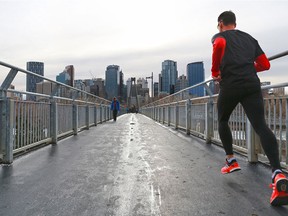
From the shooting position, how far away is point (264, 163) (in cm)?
368

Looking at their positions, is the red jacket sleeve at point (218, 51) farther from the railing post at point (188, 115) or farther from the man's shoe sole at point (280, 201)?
the railing post at point (188, 115)

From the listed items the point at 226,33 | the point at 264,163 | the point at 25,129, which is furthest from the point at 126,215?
the point at 25,129

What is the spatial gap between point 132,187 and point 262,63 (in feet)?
6.45

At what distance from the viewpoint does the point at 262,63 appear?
2.69m

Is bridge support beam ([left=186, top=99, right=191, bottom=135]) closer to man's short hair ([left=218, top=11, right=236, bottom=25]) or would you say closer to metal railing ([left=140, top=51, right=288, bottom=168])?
metal railing ([left=140, top=51, right=288, bottom=168])

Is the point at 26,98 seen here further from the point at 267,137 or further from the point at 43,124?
the point at 267,137

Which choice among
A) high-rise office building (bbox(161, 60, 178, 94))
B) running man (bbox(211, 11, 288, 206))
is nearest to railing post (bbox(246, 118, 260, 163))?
running man (bbox(211, 11, 288, 206))

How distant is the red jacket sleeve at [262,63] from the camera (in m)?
2.67

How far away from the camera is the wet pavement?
2.06 meters

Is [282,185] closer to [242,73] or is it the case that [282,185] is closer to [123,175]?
[242,73]

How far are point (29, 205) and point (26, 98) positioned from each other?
3.06 meters

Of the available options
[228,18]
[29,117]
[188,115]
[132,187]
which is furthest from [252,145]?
[188,115]

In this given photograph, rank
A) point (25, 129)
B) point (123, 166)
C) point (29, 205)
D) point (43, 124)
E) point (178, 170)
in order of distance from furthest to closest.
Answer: point (43, 124), point (25, 129), point (123, 166), point (178, 170), point (29, 205)

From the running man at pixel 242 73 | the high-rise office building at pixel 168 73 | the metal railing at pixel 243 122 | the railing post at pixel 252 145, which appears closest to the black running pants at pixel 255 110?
the running man at pixel 242 73
